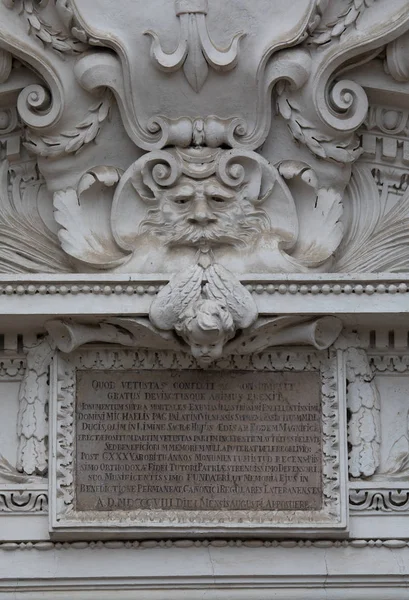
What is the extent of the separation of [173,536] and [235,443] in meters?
0.51

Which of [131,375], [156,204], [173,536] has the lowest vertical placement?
[173,536]

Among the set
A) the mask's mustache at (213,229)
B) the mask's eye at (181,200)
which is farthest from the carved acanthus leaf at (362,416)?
the mask's eye at (181,200)

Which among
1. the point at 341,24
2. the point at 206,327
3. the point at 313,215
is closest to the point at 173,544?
the point at 206,327

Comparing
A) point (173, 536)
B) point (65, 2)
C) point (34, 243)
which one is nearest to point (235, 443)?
point (173, 536)

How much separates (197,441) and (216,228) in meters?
0.97

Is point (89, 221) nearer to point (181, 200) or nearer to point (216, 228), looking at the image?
point (181, 200)

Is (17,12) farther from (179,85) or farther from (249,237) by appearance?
(249,237)

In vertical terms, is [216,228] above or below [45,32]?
below

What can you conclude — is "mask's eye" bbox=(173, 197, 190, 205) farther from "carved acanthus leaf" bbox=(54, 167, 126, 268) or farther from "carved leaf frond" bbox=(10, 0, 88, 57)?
"carved leaf frond" bbox=(10, 0, 88, 57)

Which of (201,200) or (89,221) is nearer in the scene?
(201,200)

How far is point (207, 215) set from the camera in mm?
10695

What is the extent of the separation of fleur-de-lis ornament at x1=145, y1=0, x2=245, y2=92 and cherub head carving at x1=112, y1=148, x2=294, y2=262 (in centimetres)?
40

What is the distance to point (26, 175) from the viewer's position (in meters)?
11.0

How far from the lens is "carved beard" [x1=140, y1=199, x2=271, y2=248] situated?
10703mm
